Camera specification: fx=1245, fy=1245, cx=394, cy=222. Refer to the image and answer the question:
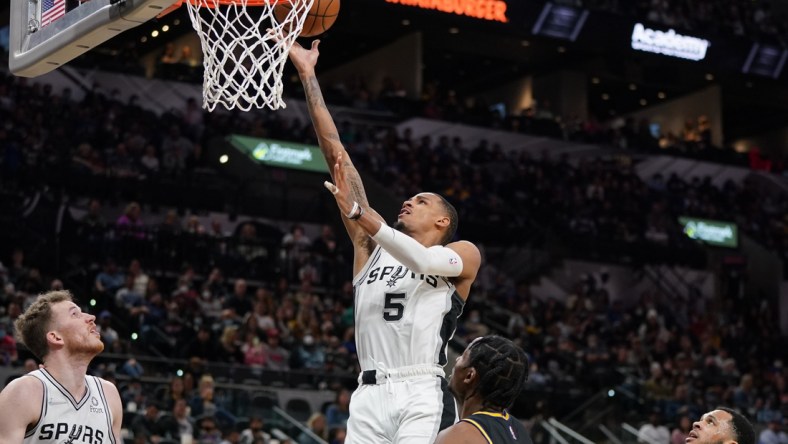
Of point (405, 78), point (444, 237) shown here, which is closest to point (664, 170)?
point (405, 78)

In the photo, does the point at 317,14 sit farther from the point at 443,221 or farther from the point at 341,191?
the point at 341,191

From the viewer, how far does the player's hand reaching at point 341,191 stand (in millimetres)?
5406

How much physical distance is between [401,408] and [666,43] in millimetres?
24861

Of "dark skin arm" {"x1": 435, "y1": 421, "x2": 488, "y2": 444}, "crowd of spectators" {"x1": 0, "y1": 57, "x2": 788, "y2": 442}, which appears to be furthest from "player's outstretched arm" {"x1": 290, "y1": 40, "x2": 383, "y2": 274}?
"crowd of spectators" {"x1": 0, "y1": 57, "x2": 788, "y2": 442}

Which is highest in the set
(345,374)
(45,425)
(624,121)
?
(624,121)

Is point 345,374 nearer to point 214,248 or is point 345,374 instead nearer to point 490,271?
point 214,248

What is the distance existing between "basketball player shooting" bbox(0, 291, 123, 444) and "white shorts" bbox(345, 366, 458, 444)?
112 centimetres

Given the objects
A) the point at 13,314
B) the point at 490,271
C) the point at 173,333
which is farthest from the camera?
the point at 490,271

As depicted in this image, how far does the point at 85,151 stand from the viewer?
19.9 m

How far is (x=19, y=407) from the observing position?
518cm

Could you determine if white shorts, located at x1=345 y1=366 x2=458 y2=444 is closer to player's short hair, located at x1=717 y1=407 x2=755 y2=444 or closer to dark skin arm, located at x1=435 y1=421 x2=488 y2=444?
dark skin arm, located at x1=435 y1=421 x2=488 y2=444

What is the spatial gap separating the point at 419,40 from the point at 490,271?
796 centimetres

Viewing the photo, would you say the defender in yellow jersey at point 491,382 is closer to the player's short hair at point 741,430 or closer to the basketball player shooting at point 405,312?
the basketball player shooting at point 405,312

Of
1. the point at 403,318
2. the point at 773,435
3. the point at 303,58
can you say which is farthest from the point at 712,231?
the point at 403,318
